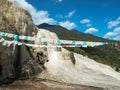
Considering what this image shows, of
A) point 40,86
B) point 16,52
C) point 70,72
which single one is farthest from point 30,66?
point 70,72

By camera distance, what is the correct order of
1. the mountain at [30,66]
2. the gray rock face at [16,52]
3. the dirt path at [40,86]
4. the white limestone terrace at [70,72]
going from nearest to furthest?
the dirt path at [40,86] → the mountain at [30,66] → the gray rock face at [16,52] → the white limestone terrace at [70,72]

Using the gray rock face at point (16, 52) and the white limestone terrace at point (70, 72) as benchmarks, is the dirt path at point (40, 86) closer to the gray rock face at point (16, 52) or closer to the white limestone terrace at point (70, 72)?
the gray rock face at point (16, 52)

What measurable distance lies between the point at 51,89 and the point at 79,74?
26.9ft

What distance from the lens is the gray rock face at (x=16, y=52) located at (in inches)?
917

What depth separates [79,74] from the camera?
30.3 metres

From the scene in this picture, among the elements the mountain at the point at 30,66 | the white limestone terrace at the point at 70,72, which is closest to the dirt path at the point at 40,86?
the mountain at the point at 30,66

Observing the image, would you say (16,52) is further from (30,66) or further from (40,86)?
(40,86)

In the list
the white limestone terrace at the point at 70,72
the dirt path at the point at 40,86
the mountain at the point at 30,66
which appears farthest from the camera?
the white limestone terrace at the point at 70,72

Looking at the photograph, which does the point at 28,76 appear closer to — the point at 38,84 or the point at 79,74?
the point at 38,84

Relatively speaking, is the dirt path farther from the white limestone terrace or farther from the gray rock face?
the white limestone terrace

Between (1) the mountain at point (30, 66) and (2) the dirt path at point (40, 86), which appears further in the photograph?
(1) the mountain at point (30, 66)

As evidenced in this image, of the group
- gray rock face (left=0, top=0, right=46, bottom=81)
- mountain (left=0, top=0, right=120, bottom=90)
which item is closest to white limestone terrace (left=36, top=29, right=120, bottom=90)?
mountain (left=0, top=0, right=120, bottom=90)

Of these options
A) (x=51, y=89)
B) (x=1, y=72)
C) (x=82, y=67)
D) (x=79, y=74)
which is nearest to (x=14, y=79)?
(x=1, y=72)

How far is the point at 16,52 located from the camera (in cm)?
2523
